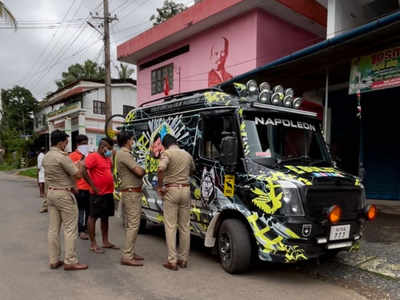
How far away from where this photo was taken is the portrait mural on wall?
38.8ft

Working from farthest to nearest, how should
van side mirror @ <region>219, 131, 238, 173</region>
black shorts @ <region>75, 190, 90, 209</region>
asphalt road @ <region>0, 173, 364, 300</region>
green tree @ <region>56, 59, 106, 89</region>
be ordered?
green tree @ <region>56, 59, 106, 89</region> → black shorts @ <region>75, 190, 90, 209</region> → van side mirror @ <region>219, 131, 238, 173</region> → asphalt road @ <region>0, 173, 364, 300</region>

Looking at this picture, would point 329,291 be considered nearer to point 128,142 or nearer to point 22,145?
point 128,142

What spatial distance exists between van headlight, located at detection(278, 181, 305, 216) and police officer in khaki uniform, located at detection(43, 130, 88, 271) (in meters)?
2.72

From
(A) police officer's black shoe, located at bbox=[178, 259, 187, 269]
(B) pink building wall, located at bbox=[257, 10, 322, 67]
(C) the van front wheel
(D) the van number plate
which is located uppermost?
(B) pink building wall, located at bbox=[257, 10, 322, 67]

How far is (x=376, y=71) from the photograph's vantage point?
20.6 ft

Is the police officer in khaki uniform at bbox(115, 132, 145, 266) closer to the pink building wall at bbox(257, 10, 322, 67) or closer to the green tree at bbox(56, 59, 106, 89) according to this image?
the pink building wall at bbox(257, 10, 322, 67)

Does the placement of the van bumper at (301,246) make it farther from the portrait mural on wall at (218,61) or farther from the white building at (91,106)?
the white building at (91,106)

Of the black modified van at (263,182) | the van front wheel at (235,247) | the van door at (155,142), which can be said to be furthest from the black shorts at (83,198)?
the van front wheel at (235,247)

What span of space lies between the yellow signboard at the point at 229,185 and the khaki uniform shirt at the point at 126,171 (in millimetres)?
1252

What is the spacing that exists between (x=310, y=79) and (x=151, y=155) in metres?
4.96

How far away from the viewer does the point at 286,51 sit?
1161cm

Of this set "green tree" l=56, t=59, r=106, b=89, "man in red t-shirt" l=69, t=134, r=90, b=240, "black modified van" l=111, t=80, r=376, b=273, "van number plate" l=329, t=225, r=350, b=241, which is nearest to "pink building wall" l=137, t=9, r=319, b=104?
"black modified van" l=111, t=80, r=376, b=273

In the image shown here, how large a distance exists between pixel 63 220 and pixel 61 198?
1.03ft

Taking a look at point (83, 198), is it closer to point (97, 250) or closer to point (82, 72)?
point (97, 250)
